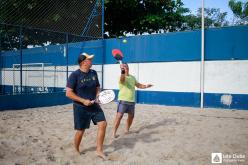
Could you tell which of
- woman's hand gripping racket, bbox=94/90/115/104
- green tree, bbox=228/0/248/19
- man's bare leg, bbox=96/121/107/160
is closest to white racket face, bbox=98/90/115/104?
woman's hand gripping racket, bbox=94/90/115/104

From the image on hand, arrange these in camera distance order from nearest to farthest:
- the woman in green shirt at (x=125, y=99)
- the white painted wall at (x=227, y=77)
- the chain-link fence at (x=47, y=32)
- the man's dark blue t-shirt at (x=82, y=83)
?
1. the man's dark blue t-shirt at (x=82, y=83)
2. the woman in green shirt at (x=125, y=99)
3. the white painted wall at (x=227, y=77)
4. the chain-link fence at (x=47, y=32)

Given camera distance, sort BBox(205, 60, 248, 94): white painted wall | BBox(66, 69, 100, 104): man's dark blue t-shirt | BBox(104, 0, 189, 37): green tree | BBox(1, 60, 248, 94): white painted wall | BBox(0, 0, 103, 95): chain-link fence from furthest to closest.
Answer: BBox(104, 0, 189, 37): green tree, BBox(0, 0, 103, 95): chain-link fence, BBox(1, 60, 248, 94): white painted wall, BBox(205, 60, 248, 94): white painted wall, BBox(66, 69, 100, 104): man's dark blue t-shirt

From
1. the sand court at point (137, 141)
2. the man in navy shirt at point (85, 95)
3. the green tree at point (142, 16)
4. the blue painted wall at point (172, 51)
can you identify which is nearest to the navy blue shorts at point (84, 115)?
the man in navy shirt at point (85, 95)

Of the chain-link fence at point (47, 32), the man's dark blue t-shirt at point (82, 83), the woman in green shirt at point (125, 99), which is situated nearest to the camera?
the man's dark blue t-shirt at point (82, 83)

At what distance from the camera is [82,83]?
16.0 ft

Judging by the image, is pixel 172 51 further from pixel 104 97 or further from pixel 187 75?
pixel 104 97

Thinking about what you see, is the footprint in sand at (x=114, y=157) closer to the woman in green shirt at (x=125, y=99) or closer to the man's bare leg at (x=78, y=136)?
the man's bare leg at (x=78, y=136)

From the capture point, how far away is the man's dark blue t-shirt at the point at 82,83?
487 centimetres

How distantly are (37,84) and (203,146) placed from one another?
13.6 m

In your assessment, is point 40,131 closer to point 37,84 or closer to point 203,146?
point 203,146

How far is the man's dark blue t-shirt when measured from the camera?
487 cm

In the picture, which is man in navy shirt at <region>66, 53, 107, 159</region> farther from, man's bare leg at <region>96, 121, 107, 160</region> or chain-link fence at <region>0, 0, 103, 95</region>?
chain-link fence at <region>0, 0, 103, 95</region>

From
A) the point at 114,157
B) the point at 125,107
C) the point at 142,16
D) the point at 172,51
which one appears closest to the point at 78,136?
the point at 114,157

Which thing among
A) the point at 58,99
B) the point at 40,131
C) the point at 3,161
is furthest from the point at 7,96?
the point at 3,161
